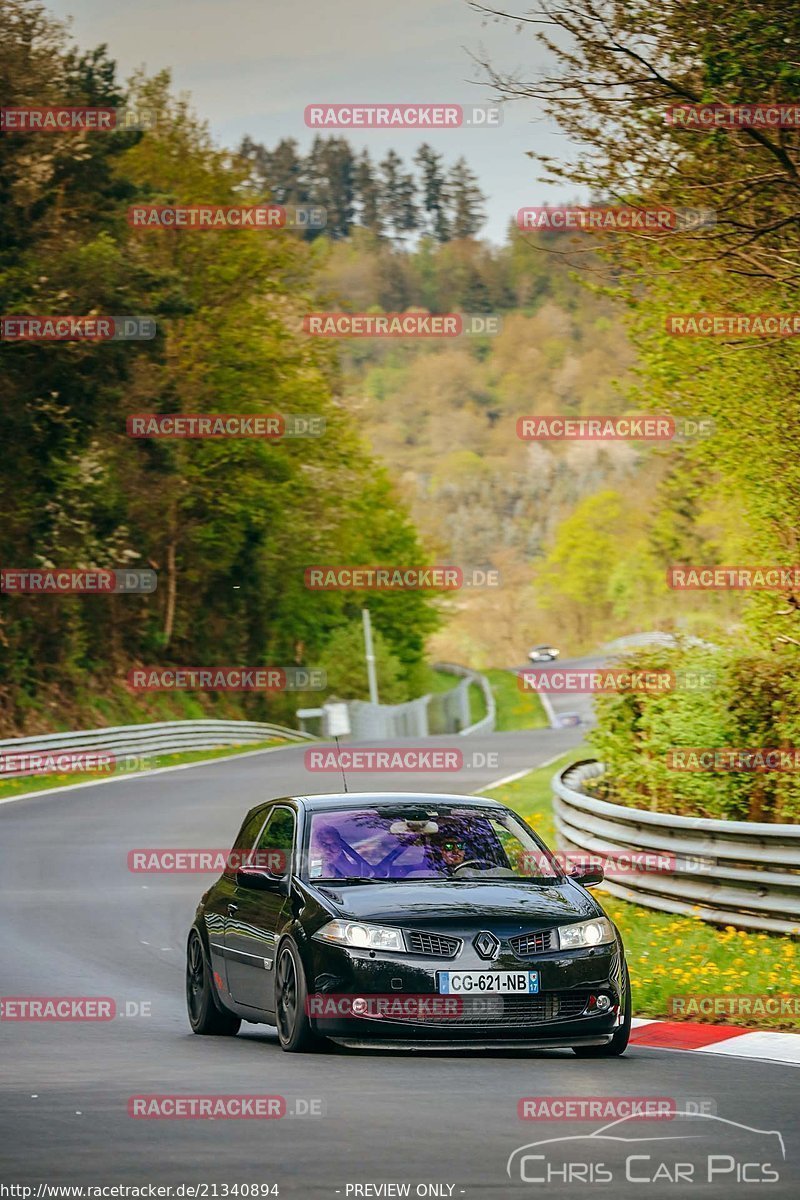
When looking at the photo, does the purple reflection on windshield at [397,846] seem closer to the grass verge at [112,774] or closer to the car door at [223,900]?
the car door at [223,900]

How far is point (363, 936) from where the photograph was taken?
30.5 feet

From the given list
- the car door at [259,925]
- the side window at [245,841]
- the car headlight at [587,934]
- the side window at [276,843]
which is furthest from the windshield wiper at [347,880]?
the side window at [245,841]

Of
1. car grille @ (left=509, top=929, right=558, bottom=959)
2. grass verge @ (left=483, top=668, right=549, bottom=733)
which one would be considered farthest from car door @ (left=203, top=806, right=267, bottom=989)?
grass verge @ (left=483, top=668, right=549, bottom=733)

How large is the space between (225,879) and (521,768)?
97.4 ft

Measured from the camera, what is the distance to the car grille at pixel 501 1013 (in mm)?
9180

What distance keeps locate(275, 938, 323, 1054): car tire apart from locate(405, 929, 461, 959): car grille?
56 centimetres

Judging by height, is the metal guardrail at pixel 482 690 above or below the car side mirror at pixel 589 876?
below

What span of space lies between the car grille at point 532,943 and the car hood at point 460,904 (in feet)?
0.14

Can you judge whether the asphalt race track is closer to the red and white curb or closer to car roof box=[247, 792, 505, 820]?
the red and white curb

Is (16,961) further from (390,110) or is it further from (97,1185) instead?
(390,110)

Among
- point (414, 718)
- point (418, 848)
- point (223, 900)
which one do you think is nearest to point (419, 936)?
point (418, 848)

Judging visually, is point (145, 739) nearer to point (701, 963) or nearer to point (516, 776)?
point (516, 776)

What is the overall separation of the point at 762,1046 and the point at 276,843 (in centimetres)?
285

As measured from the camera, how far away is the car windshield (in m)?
10.1
